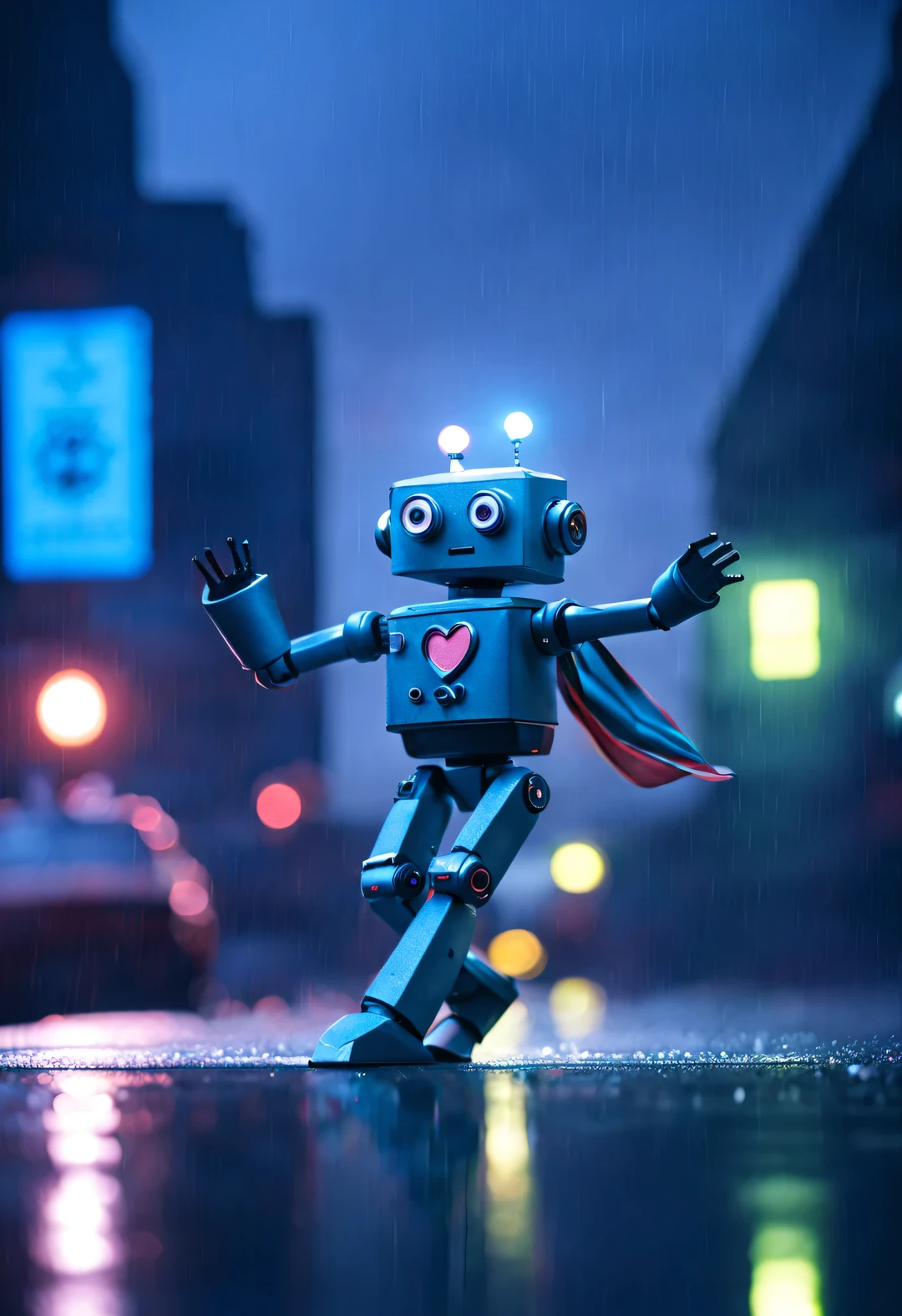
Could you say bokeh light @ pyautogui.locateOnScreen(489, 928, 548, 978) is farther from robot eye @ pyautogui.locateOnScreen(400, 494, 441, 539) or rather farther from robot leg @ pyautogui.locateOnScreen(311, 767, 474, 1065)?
robot eye @ pyautogui.locateOnScreen(400, 494, 441, 539)

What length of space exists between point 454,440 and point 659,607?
473 mm

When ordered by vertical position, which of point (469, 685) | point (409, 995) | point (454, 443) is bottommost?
point (409, 995)

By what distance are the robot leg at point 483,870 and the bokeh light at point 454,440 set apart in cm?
52

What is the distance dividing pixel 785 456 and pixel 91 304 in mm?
2934

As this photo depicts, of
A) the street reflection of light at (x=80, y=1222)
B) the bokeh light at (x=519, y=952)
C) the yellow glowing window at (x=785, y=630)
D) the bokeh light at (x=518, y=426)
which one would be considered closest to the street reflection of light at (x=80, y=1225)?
the street reflection of light at (x=80, y=1222)

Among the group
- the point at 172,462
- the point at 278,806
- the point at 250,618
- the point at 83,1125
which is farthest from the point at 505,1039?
the point at 172,462

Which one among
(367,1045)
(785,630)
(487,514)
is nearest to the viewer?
(367,1045)

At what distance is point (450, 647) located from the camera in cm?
221

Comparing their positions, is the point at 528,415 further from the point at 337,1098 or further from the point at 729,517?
the point at 729,517

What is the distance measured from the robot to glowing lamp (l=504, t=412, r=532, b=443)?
4 centimetres

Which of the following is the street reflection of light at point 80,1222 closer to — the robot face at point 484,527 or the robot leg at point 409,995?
the robot leg at point 409,995

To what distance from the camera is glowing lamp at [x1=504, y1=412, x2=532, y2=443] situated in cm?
232

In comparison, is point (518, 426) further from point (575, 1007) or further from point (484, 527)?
point (575, 1007)

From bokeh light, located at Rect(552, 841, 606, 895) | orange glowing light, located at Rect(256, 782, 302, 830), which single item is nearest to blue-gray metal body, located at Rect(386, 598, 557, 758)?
bokeh light, located at Rect(552, 841, 606, 895)
